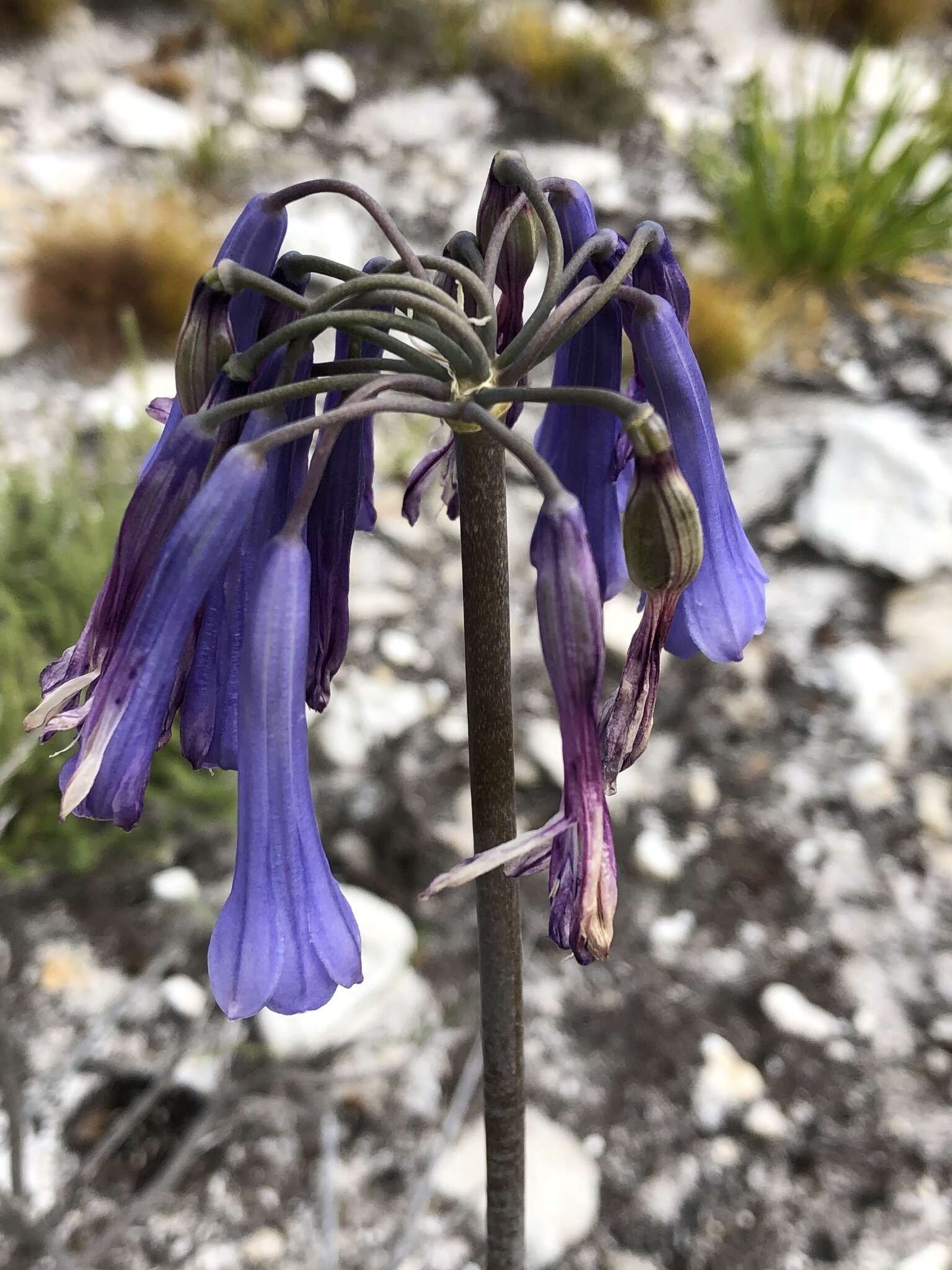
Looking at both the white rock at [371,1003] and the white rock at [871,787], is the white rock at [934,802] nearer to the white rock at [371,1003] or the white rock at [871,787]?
the white rock at [871,787]

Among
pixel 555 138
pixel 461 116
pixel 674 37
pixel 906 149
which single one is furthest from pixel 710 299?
pixel 674 37

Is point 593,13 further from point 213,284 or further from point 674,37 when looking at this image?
Answer: point 213,284

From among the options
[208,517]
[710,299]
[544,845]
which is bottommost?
[710,299]

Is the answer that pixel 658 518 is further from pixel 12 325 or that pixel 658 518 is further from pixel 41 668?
pixel 12 325

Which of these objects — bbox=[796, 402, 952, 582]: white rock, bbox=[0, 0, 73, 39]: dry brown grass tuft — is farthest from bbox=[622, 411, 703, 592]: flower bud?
bbox=[0, 0, 73, 39]: dry brown grass tuft

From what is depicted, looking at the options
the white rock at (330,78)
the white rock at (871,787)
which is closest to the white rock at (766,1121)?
the white rock at (871,787)

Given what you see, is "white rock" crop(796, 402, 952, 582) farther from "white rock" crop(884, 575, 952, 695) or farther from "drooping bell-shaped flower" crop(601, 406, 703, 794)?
"drooping bell-shaped flower" crop(601, 406, 703, 794)
